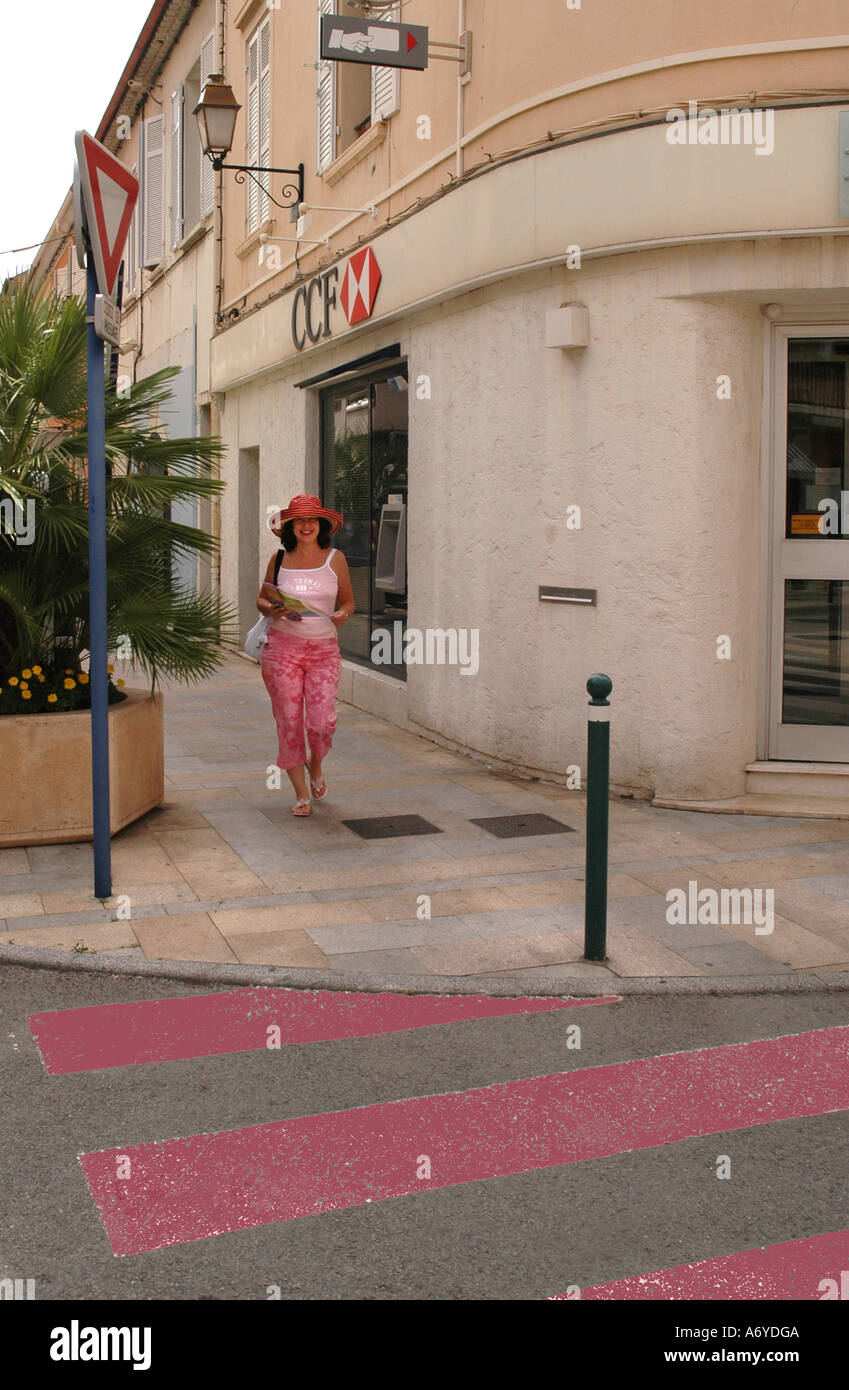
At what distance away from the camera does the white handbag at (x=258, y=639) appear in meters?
8.11

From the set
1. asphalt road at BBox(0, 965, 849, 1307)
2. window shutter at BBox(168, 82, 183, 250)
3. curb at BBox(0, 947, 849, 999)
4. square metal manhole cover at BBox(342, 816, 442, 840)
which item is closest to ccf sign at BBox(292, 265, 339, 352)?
square metal manhole cover at BBox(342, 816, 442, 840)

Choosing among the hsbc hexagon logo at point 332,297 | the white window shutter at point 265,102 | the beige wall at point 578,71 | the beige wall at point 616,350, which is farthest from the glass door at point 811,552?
the white window shutter at point 265,102

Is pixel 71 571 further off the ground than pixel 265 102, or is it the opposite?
pixel 265 102

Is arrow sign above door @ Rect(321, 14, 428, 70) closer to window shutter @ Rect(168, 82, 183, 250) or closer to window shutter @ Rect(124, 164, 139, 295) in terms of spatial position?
window shutter @ Rect(168, 82, 183, 250)

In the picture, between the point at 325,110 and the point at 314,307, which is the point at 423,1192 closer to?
the point at 314,307

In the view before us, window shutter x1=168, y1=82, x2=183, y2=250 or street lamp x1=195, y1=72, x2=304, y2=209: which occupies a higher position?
window shutter x1=168, y1=82, x2=183, y2=250

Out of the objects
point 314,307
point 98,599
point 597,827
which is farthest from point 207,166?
point 597,827

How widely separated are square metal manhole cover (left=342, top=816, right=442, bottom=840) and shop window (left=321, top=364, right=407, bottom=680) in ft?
12.4

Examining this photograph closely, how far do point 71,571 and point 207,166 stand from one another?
1368 cm

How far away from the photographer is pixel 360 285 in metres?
11.7

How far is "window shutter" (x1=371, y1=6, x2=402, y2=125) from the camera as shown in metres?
11.1

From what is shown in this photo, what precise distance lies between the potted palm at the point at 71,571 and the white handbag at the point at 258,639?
373 millimetres

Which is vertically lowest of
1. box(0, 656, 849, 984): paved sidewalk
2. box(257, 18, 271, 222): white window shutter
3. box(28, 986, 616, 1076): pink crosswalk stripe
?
box(28, 986, 616, 1076): pink crosswalk stripe

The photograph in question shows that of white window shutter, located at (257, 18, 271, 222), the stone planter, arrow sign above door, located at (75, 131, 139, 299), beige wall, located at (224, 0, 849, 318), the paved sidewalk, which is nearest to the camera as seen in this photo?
the paved sidewalk
